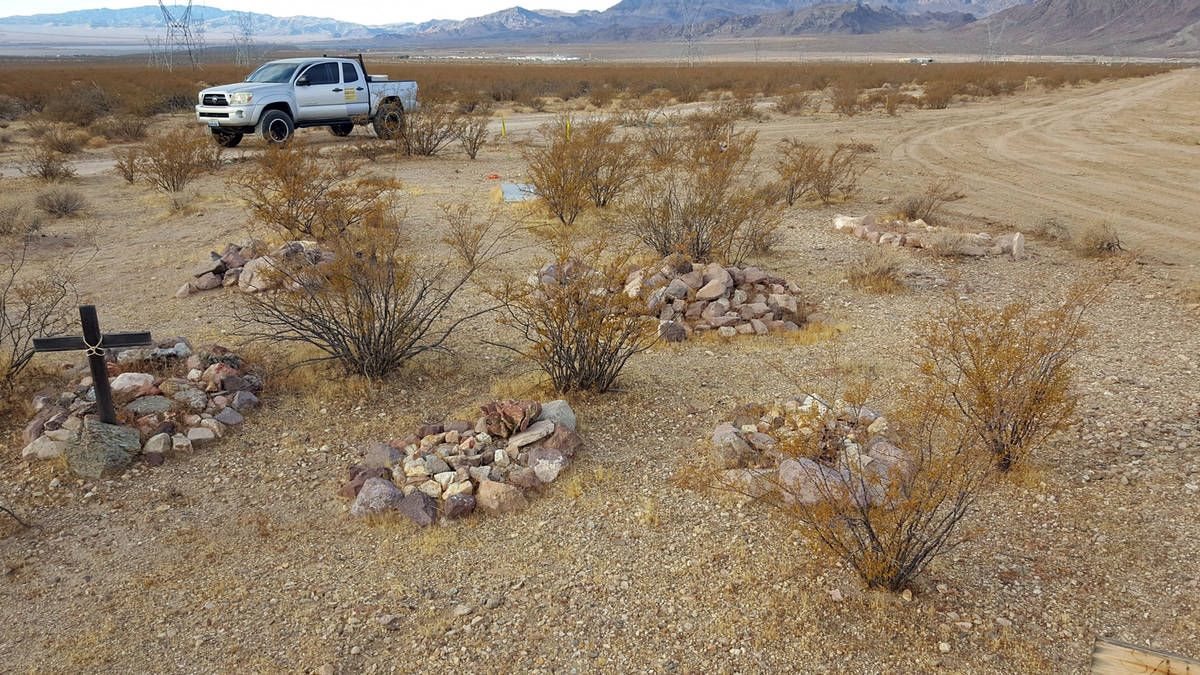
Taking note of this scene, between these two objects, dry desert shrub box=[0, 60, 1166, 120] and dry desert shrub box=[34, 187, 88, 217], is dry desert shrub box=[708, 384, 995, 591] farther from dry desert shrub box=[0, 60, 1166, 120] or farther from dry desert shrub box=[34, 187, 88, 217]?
dry desert shrub box=[0, 60, 1166, 120]

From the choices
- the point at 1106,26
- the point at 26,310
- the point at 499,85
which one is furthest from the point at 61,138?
the point at 1106,26

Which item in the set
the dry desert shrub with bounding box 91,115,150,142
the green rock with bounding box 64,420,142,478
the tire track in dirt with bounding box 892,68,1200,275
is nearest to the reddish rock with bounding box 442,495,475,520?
the green rock with bounding box 64,420,142,478

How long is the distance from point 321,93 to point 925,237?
53.3 ft

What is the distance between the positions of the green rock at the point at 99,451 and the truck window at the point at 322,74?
58.2 ft

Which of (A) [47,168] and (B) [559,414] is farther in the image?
(A) [47,168]

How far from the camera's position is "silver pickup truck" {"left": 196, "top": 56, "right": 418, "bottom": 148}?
20219 millimetres

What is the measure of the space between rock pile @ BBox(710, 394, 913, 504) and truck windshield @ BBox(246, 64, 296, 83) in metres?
19.0

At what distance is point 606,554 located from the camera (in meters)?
4.76

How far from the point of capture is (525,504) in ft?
→ 17.4

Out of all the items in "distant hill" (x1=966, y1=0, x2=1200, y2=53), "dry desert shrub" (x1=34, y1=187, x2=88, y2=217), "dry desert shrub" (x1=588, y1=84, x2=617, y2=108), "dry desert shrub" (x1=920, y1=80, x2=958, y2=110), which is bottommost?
"dry desert shrub" (x1=34, y1=187, x2=88, y2=217)

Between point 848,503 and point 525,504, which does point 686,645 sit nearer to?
point 848,503

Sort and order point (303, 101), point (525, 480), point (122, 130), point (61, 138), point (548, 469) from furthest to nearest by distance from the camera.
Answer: point (122, 130), point (61, 138), point (303, 101), point (548, 469), point (525, 480)

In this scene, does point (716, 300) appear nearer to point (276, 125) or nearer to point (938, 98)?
point (276, 125)

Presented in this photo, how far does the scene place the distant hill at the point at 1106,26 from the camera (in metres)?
131
